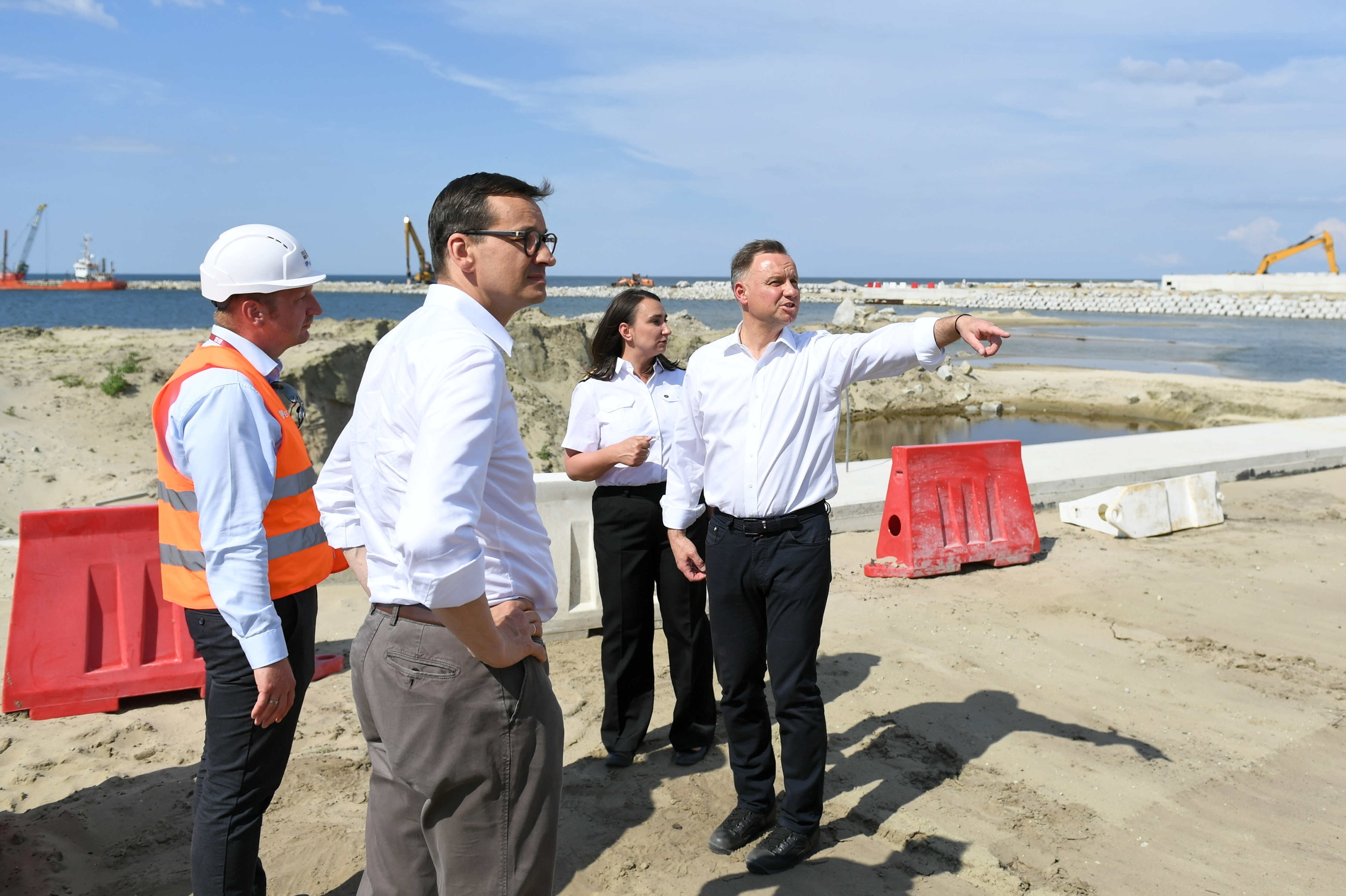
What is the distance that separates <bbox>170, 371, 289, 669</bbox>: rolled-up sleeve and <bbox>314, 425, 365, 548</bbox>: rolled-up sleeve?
175 millimetres

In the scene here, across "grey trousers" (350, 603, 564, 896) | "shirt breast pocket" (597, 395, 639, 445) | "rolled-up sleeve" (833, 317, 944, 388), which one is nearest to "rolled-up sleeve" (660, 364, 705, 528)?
"shirt breast pocket" (597, 395, 639, 445)

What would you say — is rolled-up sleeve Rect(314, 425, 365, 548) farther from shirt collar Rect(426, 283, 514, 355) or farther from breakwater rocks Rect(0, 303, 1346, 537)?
breakwater rocks Rect(0, 303, 1346, 537)

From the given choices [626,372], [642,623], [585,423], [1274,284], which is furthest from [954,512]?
[1274,284]

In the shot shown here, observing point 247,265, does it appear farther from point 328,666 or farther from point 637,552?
point 328,666

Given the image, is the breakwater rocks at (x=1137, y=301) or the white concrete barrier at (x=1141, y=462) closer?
the white concrete barrier at (x=1141, y=462)

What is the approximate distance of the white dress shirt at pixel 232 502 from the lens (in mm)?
2459

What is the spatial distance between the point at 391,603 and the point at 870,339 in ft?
7.17

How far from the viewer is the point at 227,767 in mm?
2598

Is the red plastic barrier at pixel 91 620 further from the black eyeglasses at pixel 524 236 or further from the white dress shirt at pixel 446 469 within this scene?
the black eyeglasses at pixel 524 236

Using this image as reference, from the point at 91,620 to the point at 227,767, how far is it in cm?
285

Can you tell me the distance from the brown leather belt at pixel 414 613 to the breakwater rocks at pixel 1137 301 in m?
61.9

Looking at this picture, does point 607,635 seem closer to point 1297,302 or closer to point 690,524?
point 690,524

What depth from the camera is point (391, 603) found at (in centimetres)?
200

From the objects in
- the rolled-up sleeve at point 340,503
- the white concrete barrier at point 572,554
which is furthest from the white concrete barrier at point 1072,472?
the rolled-up sleeve at point 340,503
